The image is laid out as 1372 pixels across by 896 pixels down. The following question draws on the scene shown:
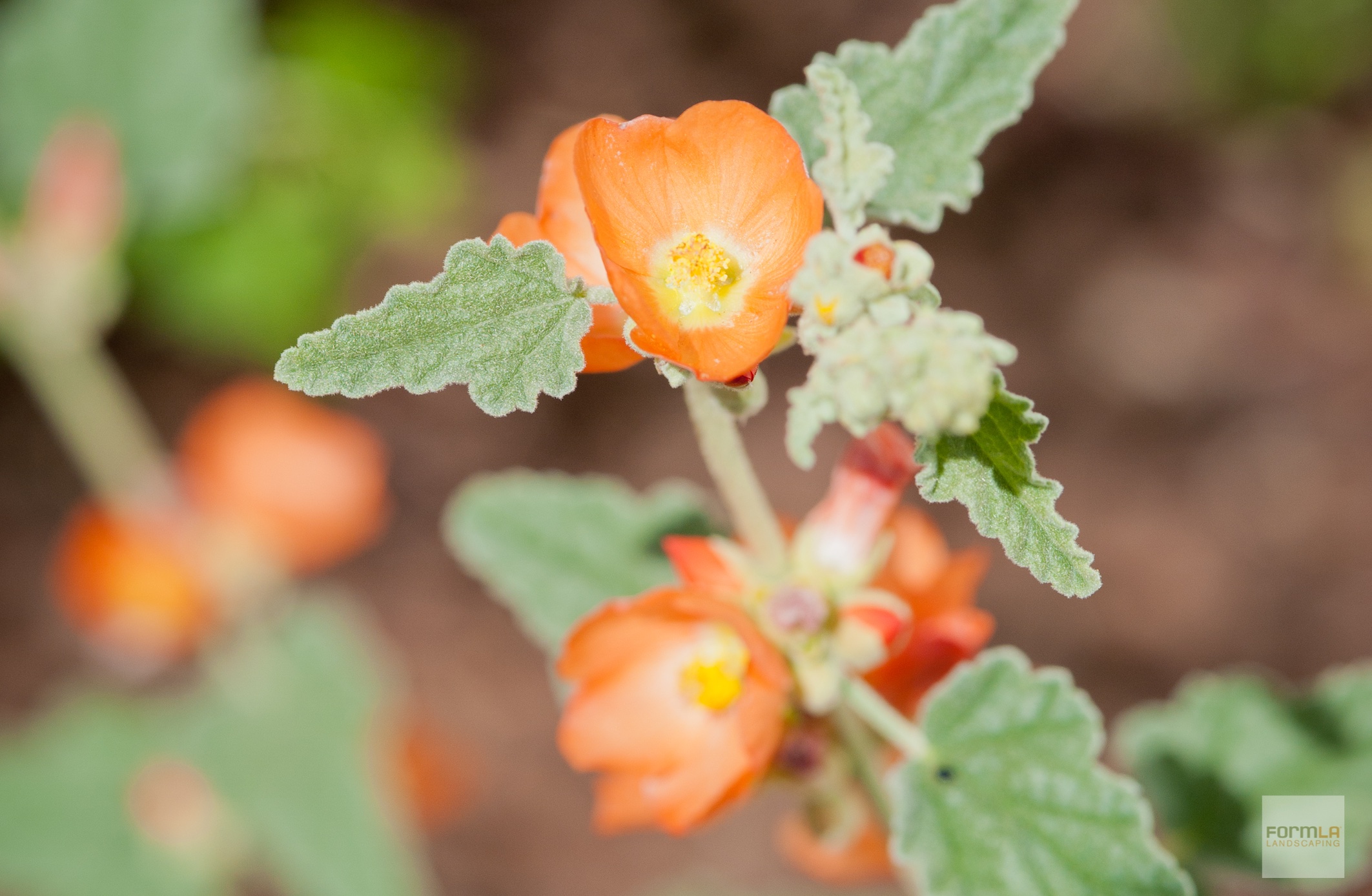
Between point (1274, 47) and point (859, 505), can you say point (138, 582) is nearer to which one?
point (859, 505)

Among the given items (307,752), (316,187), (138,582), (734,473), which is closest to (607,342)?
(734,473)

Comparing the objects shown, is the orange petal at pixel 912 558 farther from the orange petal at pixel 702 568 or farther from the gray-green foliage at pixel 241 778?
the gray-green foliage at pixel 241 778

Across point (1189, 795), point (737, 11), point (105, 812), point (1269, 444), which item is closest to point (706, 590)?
point (1189, 795)

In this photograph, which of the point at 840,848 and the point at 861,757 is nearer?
the point at 861,757

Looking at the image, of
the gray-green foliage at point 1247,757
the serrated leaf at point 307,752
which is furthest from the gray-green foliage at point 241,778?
the gray-green foliage at point 1247,757

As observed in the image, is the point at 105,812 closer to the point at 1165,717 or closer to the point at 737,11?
the point at 1165,717

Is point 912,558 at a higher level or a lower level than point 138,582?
lower
